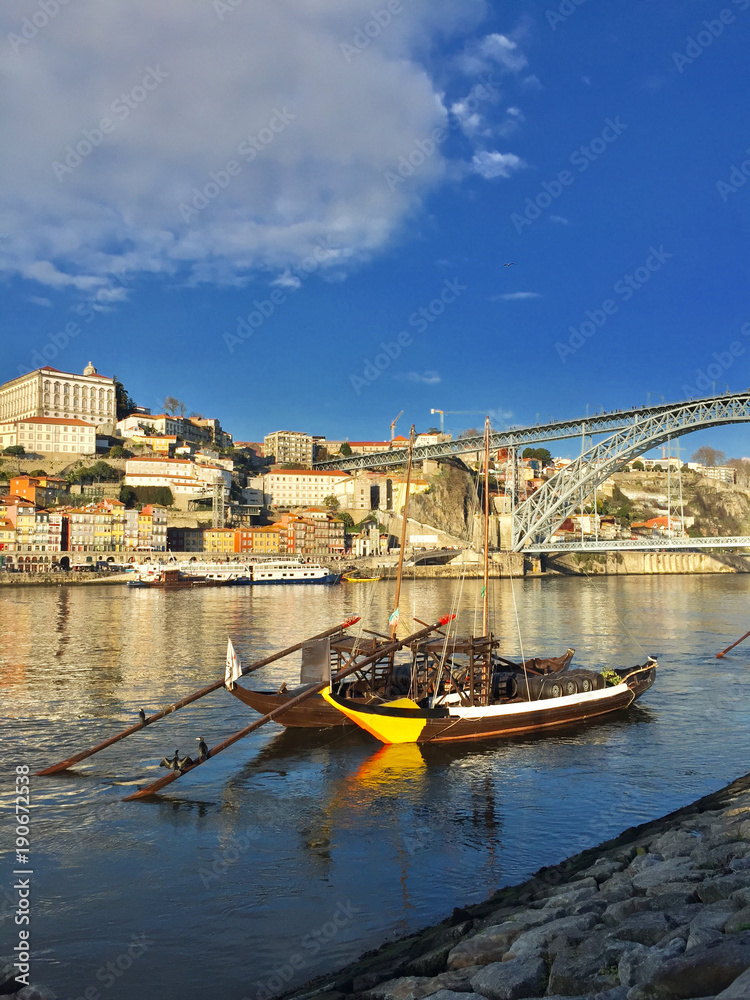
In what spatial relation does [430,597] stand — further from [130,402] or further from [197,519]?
[130,402]

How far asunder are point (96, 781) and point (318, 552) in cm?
6467

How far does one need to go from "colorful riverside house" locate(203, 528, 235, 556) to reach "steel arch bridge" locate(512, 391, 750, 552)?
2579cm

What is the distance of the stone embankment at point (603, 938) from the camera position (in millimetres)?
3627

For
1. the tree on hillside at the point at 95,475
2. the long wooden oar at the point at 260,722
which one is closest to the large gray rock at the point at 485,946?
the long wooden oar at the point at 260,722

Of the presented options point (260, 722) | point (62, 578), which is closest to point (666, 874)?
point (260, 722)

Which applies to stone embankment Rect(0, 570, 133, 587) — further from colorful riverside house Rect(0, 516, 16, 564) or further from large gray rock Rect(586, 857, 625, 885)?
large gray rock Rect(586, 857, 625, 885)

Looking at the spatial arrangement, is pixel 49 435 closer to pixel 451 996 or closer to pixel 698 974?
pixel 451 996

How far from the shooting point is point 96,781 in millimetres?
10367

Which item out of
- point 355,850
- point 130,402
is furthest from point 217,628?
point 130,402

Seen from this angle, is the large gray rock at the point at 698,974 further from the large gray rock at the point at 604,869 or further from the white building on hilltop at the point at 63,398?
the white building on hilltop at the point at 63,398

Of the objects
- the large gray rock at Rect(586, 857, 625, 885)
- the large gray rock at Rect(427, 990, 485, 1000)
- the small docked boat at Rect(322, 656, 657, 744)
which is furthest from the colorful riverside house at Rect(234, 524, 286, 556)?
the large gray rock at Rect(427, 990, 485, 1000)

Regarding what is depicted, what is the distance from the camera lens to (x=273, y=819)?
9.14m

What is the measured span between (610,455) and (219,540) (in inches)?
1395

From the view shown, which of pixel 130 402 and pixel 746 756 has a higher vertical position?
pixel 130 402
